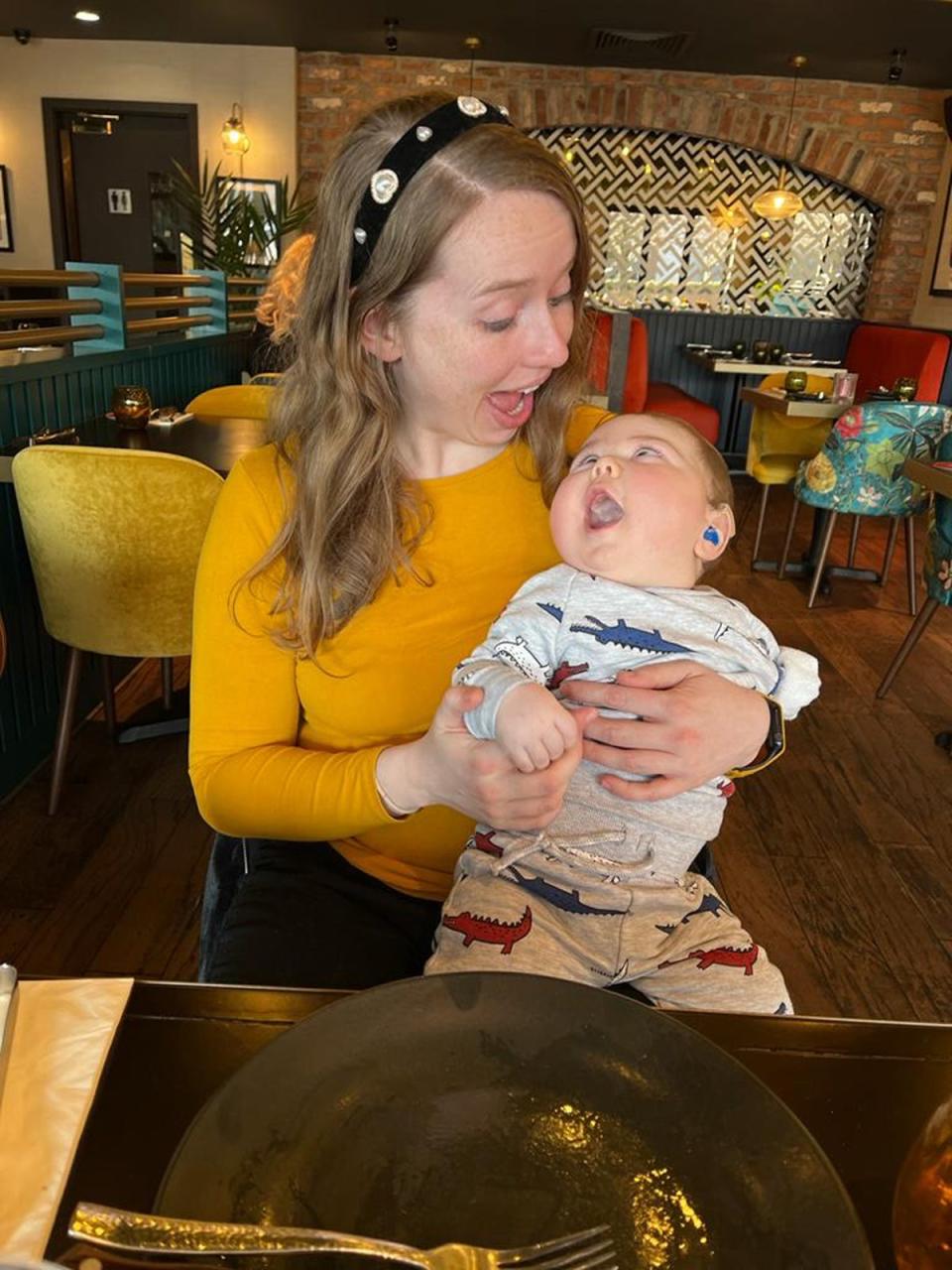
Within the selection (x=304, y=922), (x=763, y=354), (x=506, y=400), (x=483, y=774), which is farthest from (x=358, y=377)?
(x=763, y=354)

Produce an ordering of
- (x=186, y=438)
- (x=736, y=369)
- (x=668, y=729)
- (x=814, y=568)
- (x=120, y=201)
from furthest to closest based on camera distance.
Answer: (x=120, y=201)
(x=736, y=369)
(x=814, y=568)
(x=186, y=438)
(x=668, y=729)

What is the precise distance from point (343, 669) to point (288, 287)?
60 centimetres

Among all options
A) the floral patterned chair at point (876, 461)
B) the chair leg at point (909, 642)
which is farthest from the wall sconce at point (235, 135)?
the chair leg at point (909, 642)

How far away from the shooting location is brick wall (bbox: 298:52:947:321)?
298 inches

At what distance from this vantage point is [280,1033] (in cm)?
63

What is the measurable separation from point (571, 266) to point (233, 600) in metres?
0.60

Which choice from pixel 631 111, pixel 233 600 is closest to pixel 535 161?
pixel 233 600

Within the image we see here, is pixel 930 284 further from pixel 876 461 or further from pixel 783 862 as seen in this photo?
pixel 783 862

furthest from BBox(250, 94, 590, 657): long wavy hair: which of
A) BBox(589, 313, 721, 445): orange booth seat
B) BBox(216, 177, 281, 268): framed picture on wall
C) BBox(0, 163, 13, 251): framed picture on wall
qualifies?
BBox(0, 163, 13, 251): framed picture on wall

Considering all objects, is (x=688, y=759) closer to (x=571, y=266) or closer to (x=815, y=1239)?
(x=815, y=1239)

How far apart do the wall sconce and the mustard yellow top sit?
753 cm

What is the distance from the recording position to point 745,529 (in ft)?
20.9

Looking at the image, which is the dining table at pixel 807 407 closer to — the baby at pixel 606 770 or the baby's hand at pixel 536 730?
the baby at pixel 606 770

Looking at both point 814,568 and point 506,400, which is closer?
point 506,400
